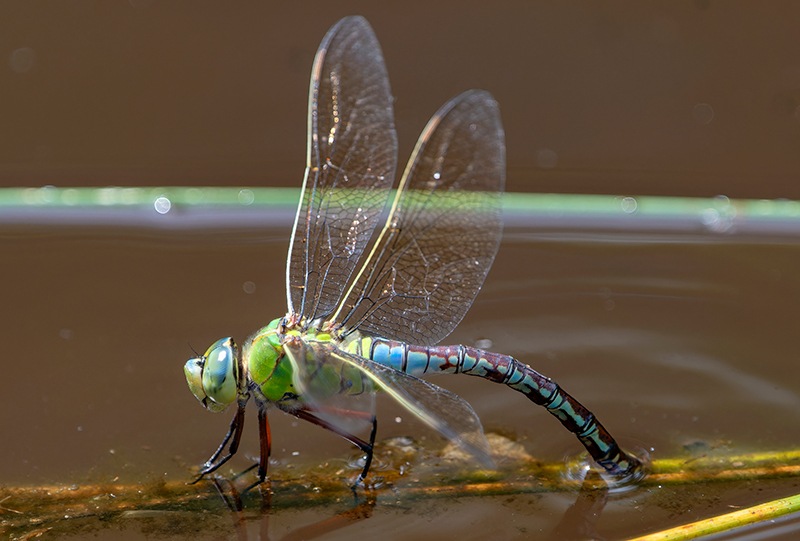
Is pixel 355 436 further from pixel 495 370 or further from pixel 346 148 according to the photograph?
pixel 346 148

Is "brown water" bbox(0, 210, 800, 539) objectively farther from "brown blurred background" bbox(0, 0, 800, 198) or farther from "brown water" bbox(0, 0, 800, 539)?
"brown blurred background" bbox(0, 0, 800, 198)

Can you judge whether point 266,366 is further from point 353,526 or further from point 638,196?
point 638,196

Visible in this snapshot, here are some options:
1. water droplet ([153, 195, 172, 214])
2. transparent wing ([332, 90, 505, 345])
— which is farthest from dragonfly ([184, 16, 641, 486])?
water droplet ([153, 195, 172, 214])

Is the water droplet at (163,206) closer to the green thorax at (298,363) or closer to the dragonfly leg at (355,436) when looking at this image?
the green thorax at (298,363)

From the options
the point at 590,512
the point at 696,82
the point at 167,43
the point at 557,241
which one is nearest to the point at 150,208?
the point at 167,43

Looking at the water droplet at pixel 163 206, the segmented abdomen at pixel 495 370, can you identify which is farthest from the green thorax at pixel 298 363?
the water droplet at pixel 163 206

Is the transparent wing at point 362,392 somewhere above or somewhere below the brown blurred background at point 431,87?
below

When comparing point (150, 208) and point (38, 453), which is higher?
point (150, 208)
